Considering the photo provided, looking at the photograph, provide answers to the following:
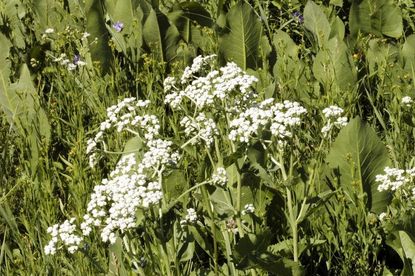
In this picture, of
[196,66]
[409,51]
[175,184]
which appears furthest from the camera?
[409,51]

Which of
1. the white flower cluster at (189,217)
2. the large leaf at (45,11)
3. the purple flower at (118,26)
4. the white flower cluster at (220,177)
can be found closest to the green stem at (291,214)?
the white flower cluster at (220,177)

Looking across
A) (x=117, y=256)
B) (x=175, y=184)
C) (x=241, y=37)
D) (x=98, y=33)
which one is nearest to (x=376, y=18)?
(x=241, y=37)

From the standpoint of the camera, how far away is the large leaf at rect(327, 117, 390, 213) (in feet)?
10.5

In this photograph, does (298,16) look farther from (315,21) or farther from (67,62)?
(67,62)

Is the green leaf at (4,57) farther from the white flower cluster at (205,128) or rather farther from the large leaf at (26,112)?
the white flower cluster at (205,128)

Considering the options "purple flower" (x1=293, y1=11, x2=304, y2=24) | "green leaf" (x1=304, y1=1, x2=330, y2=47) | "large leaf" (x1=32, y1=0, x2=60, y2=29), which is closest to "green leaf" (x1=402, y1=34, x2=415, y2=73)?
"green leaf" (x1=304, y1=1, x2=330, y2=47)

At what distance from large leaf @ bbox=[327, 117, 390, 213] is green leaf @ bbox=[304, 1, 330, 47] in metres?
1.25

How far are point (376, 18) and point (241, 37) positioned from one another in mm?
872

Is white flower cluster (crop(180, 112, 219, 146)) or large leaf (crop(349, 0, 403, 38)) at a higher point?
white flower cluster (crop(180, 112, 219, 146))

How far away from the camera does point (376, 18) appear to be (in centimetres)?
462

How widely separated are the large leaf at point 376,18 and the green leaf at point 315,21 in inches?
11.9

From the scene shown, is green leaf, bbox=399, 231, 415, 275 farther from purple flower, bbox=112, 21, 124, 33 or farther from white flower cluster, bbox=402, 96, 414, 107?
purple flower, bbox=112, 21, 124, 33

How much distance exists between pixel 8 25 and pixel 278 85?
1869 mm

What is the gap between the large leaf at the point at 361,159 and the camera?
3.20 metres
